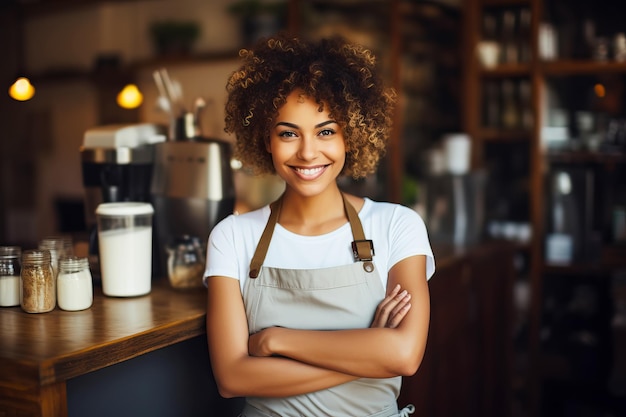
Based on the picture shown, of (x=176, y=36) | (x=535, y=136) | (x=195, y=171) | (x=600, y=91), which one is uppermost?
(x=176, y=36)

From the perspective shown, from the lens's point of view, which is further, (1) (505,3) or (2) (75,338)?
(1) (505,3)

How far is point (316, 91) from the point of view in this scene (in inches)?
66.3

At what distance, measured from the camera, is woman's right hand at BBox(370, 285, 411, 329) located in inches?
64.7

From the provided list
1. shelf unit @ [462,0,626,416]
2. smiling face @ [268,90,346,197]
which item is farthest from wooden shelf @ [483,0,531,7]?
smiling face @ [268,90,346,197]

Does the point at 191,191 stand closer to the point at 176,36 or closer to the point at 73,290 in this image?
the point at 73,290

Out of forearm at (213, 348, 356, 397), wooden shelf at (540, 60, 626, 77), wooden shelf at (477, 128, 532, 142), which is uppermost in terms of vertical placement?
wooden shelf at (540, 60, 626, 77)

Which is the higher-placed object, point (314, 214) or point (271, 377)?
point (314, 214)

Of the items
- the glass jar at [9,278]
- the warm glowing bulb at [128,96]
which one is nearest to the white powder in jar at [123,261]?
the glass jar at [9,278]

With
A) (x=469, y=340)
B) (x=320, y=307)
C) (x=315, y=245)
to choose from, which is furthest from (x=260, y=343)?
(x=469, y=340)

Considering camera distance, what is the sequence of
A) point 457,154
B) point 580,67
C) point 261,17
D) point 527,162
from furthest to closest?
point 261,17, point 527,162, point 580,67, point 457,154

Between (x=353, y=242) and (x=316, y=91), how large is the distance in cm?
38

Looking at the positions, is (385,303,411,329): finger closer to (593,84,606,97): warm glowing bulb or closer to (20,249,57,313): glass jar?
(20,249,57,313): glass jar

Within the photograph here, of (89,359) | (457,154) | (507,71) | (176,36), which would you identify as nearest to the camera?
(89,359)

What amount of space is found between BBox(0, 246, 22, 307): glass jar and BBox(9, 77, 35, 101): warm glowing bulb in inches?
19.5
